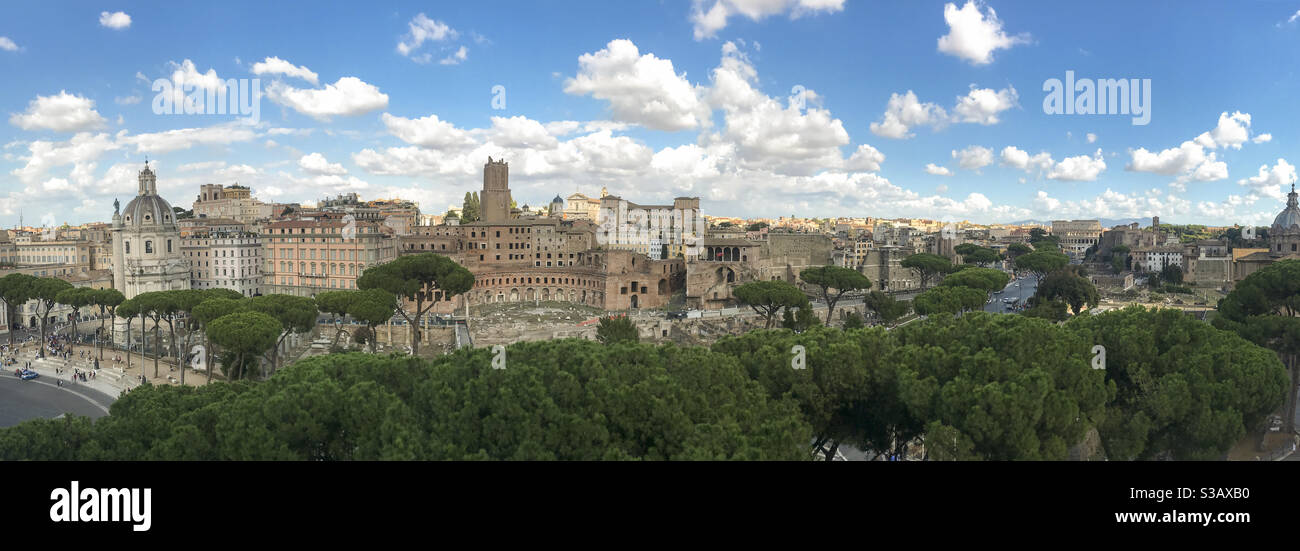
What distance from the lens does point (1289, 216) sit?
2753 inches

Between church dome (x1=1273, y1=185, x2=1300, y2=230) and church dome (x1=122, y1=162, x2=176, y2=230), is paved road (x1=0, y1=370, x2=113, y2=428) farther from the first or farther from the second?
church dome (x1=1273, y1=185, x2=1300, y2=230)

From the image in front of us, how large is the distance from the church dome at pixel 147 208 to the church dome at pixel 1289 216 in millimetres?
90400

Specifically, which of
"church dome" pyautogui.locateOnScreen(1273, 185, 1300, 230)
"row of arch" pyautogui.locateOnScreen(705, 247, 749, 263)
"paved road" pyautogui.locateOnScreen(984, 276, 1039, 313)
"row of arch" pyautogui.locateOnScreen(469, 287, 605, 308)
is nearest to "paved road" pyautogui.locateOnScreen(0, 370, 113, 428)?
"row of arch" pyautogui.locateOnScreen(469, 287, 605, 308)

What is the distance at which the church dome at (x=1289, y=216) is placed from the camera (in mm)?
Result: 69250

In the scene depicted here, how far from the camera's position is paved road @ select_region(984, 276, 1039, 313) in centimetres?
6538

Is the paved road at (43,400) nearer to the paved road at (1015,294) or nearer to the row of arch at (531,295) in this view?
the row of arch at (531,295)

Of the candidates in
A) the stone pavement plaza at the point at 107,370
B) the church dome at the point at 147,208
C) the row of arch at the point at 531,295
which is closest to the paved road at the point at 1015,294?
the row of arch at the point at 531,295

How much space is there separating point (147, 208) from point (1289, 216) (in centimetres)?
9251

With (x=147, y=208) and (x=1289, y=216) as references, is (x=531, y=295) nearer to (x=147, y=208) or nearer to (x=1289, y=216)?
(x=147, y=208)

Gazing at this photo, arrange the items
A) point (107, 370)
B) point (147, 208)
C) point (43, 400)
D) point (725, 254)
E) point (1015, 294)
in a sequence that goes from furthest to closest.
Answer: point (1015, 294) → point (725, 254) → point (147, 208) → point (107, 370) → point (43, 400)

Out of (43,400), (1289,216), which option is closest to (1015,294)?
(1289,216)

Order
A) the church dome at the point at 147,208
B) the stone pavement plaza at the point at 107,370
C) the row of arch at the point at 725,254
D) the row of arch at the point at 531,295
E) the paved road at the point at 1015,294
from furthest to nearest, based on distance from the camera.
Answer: the row of arch at the point at 725,254
the row of arch at the point at 531,295
the paved road at the point at 1015,294
the church dome at the point at 147,208
the stone pavement plaza at the point at 107,370
